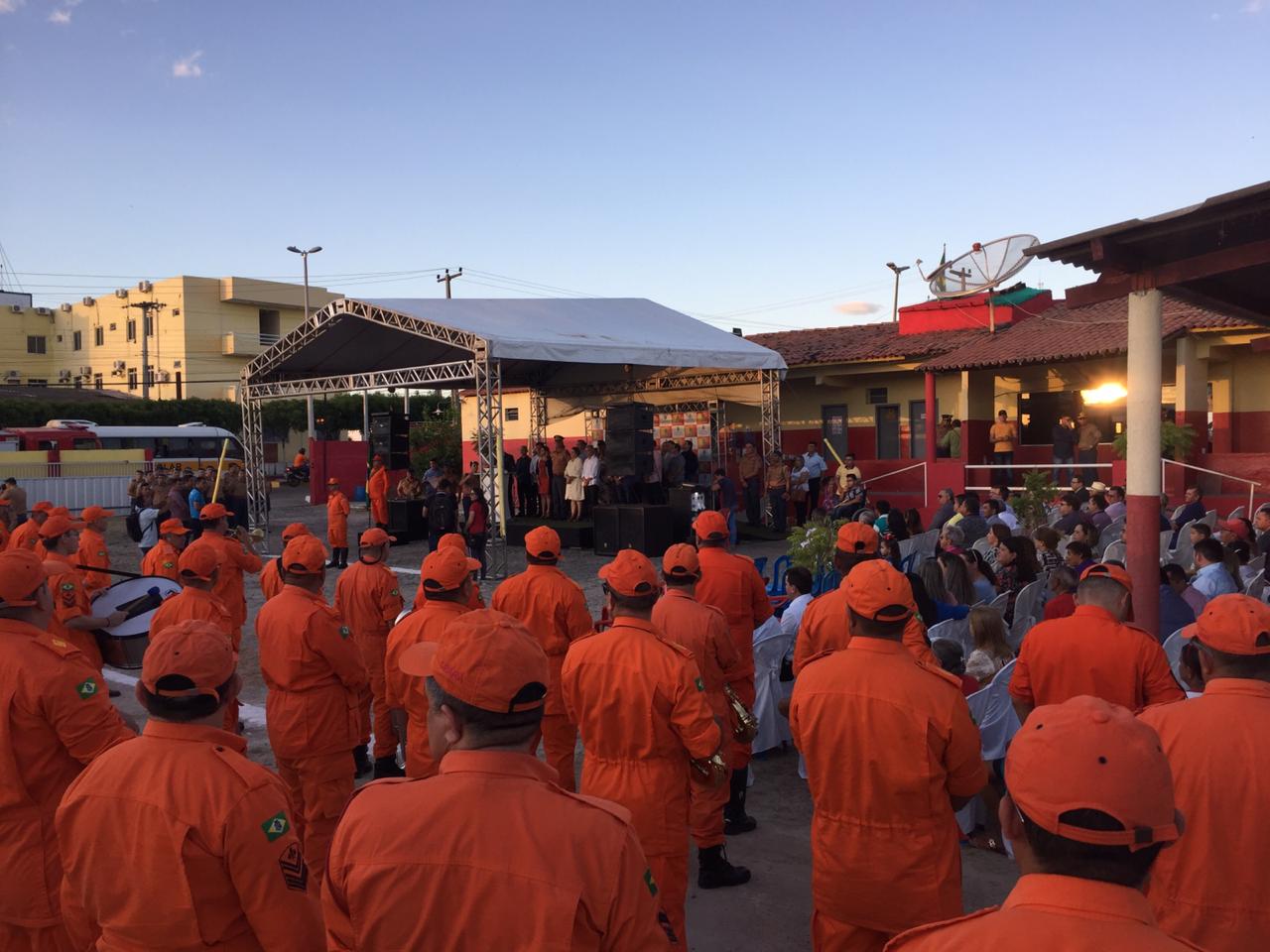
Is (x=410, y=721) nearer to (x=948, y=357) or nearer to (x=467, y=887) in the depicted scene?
(x=467, y=887)

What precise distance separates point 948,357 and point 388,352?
1177cm

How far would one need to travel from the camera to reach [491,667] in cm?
201

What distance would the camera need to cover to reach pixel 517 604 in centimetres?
560

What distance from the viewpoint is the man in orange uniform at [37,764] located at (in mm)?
3146

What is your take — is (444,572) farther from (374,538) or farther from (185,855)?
(185,855)

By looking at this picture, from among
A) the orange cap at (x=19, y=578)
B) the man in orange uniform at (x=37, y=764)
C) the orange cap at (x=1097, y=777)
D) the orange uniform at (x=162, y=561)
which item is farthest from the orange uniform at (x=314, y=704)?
the orange cap at (x=1097, y=777)

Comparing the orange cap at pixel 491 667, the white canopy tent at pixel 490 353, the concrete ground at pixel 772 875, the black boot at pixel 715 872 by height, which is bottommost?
the concrete ground at pixel 772 875

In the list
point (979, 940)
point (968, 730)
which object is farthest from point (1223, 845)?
point (979, 940)

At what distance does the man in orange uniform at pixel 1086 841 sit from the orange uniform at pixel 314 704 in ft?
12.1

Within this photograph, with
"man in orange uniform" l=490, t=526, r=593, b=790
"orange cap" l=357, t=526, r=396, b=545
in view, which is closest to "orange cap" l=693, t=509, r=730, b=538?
"man in orange uniform" l=490, t=526, r=593, b=790

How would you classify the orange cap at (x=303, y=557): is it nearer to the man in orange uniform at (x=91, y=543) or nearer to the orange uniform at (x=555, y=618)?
the orange uniform at (x=555, y=618)

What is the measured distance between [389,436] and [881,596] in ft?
60.0

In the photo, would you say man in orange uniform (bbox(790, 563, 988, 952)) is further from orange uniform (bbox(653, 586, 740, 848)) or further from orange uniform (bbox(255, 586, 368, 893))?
orange uniform (bbox(255, 586, 368, 893))

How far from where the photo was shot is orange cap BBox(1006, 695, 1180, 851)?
59.7 inches
